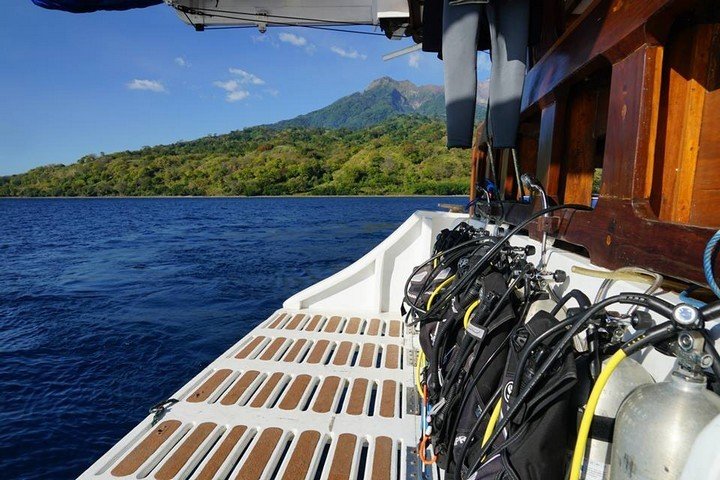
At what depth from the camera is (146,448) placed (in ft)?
6.18

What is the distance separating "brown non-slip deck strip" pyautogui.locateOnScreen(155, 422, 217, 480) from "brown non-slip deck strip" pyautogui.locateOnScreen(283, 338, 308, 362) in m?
0.87

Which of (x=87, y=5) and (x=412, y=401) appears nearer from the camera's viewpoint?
(x=412, y=401)

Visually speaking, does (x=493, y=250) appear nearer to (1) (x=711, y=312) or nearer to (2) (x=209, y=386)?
(1) (x=711, y=312)

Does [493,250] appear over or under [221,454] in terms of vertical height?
over

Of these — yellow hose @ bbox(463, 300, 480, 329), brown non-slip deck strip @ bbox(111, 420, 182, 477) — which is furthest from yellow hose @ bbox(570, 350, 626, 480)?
brown non-slip deck strip @ bbox(111, 420, 182, 477)

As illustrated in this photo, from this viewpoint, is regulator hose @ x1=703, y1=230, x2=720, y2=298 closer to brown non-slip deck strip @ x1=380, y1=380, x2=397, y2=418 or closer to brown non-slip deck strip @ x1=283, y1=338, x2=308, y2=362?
brown non-slip deck strip @ x1=380, y1=380, x2=397, y2=418

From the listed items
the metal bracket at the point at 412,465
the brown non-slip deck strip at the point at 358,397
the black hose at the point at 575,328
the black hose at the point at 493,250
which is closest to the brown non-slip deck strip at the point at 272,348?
the brown non-slip deck strip at the point at 358,397

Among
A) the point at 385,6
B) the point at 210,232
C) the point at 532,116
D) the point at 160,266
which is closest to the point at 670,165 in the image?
the point at 532,116

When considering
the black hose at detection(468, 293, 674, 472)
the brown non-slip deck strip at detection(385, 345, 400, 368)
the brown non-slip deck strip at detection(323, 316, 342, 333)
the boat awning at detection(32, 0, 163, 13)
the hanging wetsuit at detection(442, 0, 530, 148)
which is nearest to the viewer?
the black hose at detection(468, 293, 674, 472)

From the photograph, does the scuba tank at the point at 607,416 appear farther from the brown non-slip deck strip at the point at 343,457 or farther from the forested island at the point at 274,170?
the forested island at the point at 274,170

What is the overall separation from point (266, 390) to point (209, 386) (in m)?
0.34

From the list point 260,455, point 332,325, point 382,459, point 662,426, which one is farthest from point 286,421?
point 662,426

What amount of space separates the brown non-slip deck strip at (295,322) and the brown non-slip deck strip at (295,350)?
31cm

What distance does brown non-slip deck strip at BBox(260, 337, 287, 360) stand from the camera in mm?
2943
